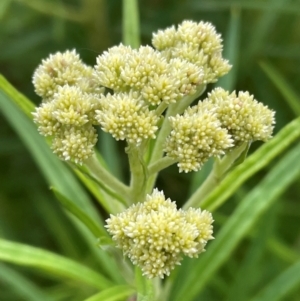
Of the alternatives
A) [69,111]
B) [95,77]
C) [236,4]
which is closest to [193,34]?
[95,77]

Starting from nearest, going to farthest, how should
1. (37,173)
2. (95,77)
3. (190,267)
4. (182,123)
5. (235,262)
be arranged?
(182,123)
(95,77)
(190,267)
(235,262)
(37,173)

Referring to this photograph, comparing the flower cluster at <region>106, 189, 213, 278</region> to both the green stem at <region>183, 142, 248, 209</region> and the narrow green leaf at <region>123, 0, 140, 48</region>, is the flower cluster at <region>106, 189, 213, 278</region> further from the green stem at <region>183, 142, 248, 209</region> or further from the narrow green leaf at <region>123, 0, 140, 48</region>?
the narrow green leaf at <region>123, 0, 140, 48</region>

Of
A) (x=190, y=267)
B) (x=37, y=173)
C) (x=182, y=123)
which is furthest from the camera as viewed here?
(x=37, y=173)

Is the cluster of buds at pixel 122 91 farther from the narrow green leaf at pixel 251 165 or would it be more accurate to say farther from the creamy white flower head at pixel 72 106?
the narrow green leaf at pixel 251 165

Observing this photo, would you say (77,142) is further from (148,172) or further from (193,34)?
(193,34)

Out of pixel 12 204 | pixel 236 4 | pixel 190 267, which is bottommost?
pixel 12 204

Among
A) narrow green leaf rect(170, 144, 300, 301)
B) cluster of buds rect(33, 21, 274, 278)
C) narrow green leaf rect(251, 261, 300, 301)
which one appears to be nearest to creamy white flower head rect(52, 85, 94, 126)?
cluster of buds rect(33, 21, 274, 278)
